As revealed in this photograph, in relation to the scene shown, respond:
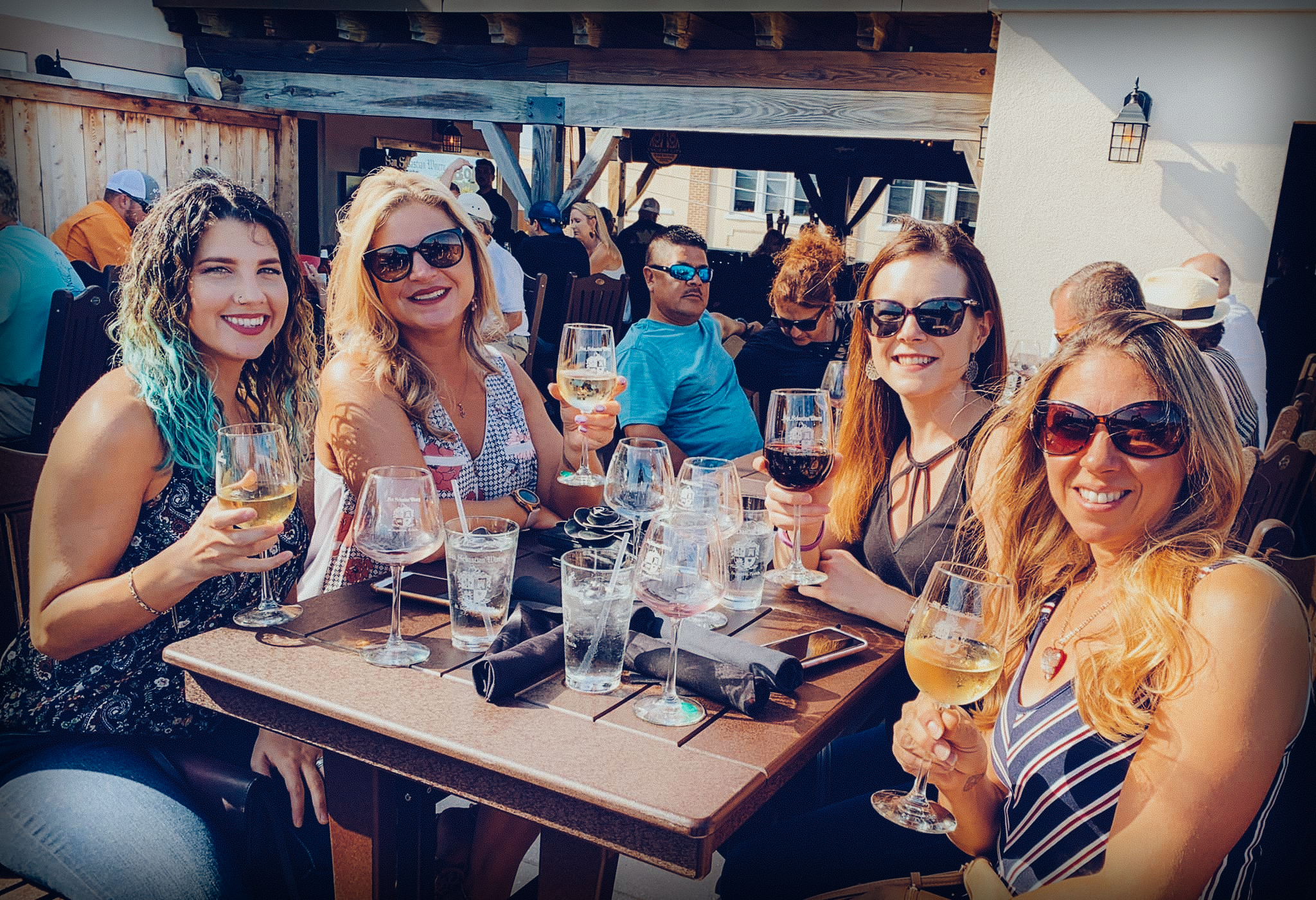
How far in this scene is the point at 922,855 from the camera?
6.00 ft

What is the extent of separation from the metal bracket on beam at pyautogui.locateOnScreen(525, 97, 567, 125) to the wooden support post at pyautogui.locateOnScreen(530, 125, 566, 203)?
0.98 ft

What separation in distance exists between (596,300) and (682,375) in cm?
228

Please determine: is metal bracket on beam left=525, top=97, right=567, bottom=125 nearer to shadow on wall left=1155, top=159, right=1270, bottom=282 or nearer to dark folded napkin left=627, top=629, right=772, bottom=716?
shadow on wall left=1155, top=159, right=1270, bottom=282

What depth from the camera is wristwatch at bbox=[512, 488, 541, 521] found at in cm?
247

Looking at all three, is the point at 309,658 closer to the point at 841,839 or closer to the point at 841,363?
the point at 841,839

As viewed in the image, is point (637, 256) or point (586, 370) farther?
point (637, 256)

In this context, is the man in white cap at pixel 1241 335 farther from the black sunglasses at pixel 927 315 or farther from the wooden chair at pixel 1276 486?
the black sunglasses at pixel 927 315

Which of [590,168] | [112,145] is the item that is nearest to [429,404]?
[590,168]

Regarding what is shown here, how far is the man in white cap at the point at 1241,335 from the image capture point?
5.23 m

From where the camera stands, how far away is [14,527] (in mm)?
2035

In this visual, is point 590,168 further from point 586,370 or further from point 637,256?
point 586,370

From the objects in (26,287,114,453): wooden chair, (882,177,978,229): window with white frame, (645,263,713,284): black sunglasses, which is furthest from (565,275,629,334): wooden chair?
(882,177,978,229): window with white frame

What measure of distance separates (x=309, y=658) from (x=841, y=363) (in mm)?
2513

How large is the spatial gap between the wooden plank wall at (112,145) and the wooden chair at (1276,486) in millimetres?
6703
